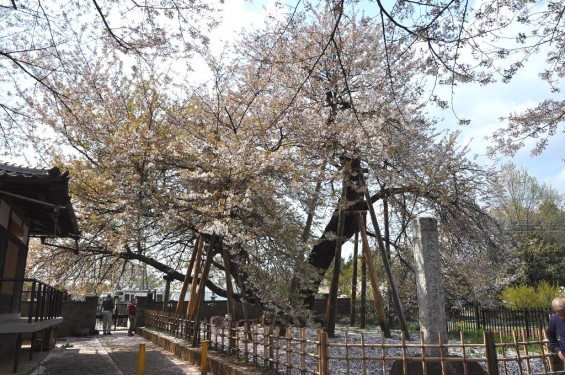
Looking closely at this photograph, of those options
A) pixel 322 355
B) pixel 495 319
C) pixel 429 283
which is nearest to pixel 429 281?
pixel 429 283

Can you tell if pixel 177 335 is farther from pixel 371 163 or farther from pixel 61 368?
pixel 371 163

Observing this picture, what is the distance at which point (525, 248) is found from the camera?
1154 inches

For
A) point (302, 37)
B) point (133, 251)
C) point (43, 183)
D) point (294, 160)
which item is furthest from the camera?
point (133, 251)

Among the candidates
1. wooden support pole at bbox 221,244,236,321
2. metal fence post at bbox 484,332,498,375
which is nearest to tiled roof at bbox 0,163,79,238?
wooden support pole at bbox 221,244,236,321

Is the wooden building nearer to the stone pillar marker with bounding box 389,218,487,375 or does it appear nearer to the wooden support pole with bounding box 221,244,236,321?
the wooden support pole with bounding box 221,244,236,321

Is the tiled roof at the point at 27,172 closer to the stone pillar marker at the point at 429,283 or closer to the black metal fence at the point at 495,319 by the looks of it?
the stone pillar marker at the point at 429,283

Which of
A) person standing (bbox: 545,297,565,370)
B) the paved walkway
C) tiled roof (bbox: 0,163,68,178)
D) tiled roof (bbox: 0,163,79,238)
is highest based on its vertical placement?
tiled roof (bbox: 0,163,68,178)

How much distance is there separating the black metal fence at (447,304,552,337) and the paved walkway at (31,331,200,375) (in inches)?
410

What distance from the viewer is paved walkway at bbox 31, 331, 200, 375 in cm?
968

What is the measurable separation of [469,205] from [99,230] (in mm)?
12585

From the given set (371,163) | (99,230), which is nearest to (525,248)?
(371,163)

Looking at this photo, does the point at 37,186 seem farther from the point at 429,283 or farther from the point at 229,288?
the point at 429,283

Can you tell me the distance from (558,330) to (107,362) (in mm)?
10268

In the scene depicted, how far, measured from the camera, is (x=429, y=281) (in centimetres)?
900
